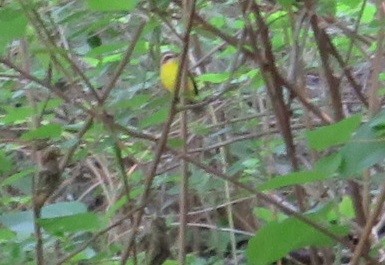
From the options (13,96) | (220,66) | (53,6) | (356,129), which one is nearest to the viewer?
(356,129)

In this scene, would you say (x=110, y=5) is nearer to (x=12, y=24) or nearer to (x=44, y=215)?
(x=12, y=24)

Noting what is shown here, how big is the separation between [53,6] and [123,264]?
1.23 ft

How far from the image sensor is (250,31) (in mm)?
917

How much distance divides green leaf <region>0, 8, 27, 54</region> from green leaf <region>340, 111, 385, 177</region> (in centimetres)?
34

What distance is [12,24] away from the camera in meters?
0.71

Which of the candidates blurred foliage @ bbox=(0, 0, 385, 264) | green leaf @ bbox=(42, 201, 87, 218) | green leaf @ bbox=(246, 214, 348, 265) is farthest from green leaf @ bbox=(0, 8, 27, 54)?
green leaf @ bbox=(246, 214, 348, 265)

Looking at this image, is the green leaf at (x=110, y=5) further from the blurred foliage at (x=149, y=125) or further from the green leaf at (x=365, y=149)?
the green leaf at (x=365, y=149)

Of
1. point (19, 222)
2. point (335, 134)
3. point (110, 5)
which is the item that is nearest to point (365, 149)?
point (335, 134)

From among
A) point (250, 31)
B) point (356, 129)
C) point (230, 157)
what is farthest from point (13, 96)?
point (356, 129)

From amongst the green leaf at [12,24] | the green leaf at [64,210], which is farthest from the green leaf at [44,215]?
the green leaf at [12,24]

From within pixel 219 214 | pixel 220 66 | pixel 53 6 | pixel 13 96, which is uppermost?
pixel 53 6

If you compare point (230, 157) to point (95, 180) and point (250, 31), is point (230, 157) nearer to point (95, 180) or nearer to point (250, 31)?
point (95, 180)

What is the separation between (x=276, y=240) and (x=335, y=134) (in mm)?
92

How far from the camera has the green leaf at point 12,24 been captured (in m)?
0.70
